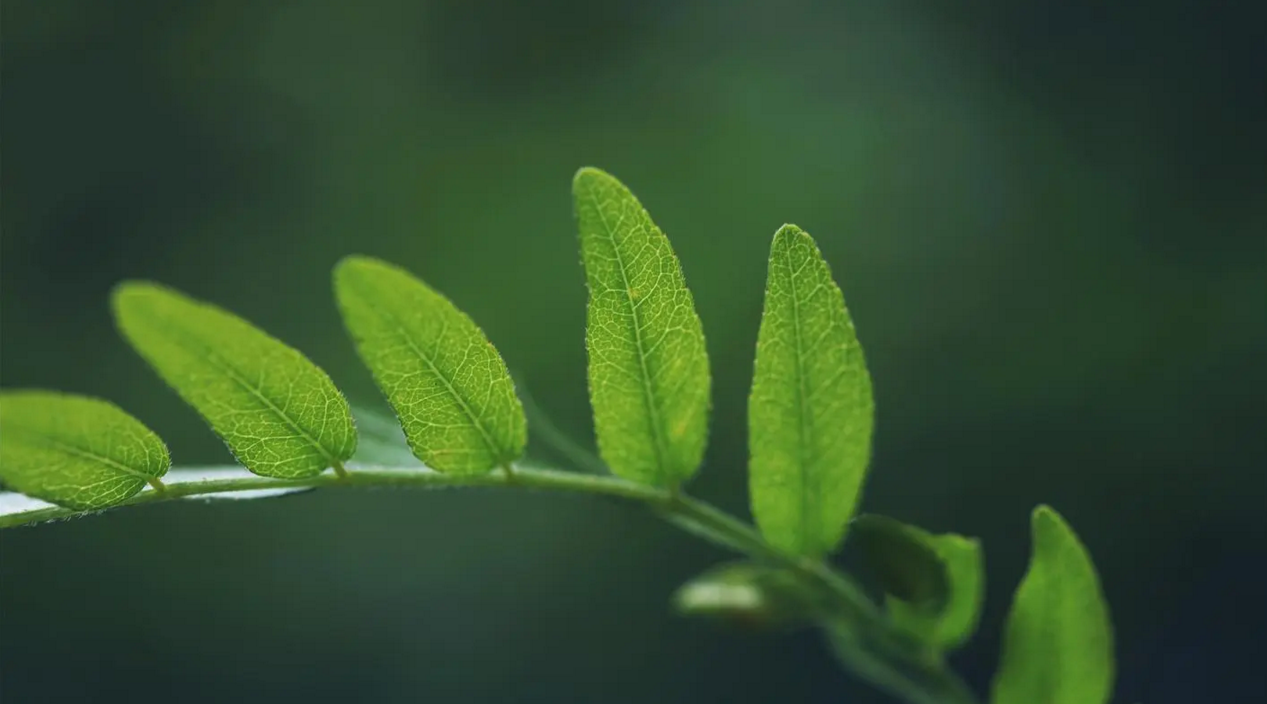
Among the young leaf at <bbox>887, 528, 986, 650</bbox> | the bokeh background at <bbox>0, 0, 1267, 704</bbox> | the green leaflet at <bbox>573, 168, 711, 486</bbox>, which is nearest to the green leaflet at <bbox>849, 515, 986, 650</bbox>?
the young leaf at <bbox>887, 528, 986, 650</bbox>

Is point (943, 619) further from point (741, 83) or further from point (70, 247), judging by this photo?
point (70, 247)

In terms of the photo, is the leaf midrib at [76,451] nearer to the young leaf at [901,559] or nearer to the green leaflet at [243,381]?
the green leaflet at [243,381]

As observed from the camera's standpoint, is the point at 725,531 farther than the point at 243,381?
Yes

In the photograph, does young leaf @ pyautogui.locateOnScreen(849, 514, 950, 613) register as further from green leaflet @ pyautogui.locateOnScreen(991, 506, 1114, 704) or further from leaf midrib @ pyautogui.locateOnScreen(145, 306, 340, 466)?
leaf midrib @ pyautogui.locateOnScreen(145, 306, 340, 466)

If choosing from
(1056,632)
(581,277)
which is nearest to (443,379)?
(1056,632)

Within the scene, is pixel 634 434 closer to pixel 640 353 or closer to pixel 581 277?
pixel 640 353

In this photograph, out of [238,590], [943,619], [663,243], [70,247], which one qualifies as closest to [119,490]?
[663,243]
